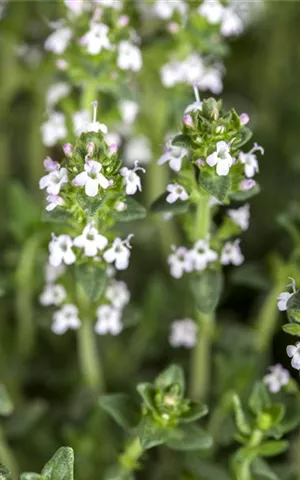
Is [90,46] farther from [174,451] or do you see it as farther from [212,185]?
[174,451]

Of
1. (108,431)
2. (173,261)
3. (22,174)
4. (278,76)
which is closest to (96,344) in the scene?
(108,431)

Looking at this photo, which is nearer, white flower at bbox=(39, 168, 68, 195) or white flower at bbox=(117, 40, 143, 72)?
white flower at bbox=(39, 168, 68, 195)

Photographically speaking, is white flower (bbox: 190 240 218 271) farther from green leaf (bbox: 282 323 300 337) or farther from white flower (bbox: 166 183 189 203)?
green leaf (bbox: 282 323 300 337)

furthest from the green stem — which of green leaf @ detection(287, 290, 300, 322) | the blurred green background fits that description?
green leaf @ detection(287, 290, 300, 322)

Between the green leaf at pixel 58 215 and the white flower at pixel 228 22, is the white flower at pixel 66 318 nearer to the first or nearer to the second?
the green leaf at pixel 58 215

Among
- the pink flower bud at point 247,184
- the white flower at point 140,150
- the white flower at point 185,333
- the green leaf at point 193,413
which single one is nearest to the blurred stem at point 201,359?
the white flower at point 185,333
